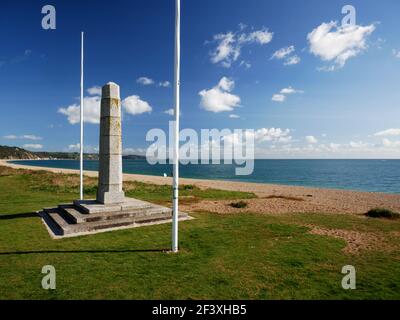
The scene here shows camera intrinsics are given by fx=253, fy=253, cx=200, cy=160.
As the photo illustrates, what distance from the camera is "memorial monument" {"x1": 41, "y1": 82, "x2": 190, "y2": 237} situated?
10086 mm

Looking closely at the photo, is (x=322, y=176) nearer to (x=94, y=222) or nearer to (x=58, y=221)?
(x=94, y=222)

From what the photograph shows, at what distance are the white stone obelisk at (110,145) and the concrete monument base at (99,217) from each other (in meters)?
0.58

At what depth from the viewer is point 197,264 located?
20.8 ft

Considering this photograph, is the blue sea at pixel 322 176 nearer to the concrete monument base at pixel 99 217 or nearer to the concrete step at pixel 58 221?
the concrete monument base at pixel 99 217

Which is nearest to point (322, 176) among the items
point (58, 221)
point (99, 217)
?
point (99, 217)

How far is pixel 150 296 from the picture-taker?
4840mm

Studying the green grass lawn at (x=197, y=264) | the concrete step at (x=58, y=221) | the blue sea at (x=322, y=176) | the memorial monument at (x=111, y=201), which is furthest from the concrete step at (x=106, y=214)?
the blue sea at (x=322, y=176)

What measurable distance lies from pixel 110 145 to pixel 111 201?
2.46 metres

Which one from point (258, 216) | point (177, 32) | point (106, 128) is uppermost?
point (177, 32)

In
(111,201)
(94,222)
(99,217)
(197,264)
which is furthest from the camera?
(111,201)

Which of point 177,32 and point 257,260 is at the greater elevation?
point 177,32
